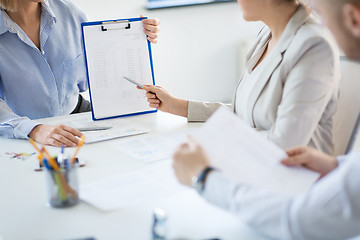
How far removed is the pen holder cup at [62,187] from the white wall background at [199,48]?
9.37 feet

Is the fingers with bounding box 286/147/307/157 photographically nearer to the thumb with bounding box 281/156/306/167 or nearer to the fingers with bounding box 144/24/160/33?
the thumb with bounding box 281/156/306/167

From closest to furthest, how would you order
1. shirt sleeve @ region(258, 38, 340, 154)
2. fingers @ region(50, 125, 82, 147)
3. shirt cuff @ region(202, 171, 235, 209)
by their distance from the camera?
shirt cuff @ region(202, 171, 235, 209) < shirt sleeve @ region(258, 38, 340, 154) < fingers @ region(50, 125, 82, 147)

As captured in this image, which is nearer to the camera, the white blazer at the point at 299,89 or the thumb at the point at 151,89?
the white blazer at the point at 299,89

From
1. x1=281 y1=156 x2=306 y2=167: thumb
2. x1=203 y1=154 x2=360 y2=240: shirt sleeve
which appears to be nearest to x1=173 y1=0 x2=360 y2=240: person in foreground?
x1=203 y1=154 x2=360 y2=240: shirt sleeve

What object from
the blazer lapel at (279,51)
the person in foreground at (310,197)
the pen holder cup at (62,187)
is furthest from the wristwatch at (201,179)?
the blazer lapel at (279,51)

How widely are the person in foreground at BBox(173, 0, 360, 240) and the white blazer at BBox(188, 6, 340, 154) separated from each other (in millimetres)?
457

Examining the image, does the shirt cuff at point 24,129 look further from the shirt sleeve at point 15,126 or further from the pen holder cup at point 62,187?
the pen holder cup at point 62,187

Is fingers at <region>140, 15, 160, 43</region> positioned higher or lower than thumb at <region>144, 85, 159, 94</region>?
higher

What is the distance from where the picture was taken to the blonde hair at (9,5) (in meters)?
1.96

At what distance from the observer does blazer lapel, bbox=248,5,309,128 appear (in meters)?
1.50

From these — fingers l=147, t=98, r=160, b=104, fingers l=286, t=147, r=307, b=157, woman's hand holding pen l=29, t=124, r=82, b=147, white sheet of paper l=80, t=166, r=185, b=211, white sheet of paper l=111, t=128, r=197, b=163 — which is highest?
fingers l=286, t=147, r=307, b=157

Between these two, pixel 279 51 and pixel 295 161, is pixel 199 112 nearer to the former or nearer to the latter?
pixel 279 51

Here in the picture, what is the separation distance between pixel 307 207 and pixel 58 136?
1.01 meters

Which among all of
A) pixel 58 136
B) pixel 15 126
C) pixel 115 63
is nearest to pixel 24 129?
pixel 15 126
